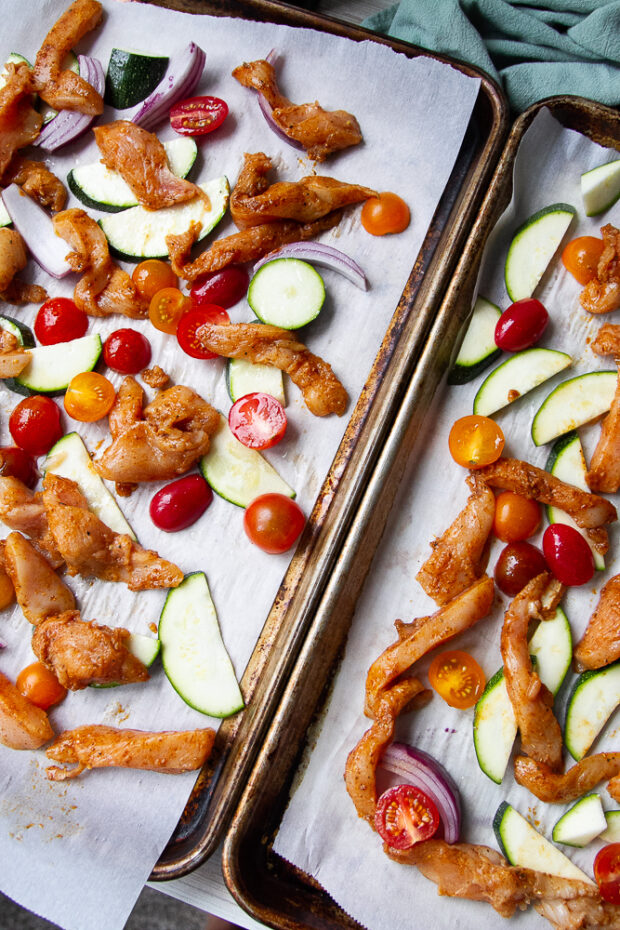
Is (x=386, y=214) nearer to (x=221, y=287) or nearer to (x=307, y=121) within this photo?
(x=307, y=121)

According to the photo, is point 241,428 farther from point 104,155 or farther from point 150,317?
point 104,155

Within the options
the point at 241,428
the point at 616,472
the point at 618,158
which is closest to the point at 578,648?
the point at 616,472

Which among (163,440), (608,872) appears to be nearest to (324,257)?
(163,440)

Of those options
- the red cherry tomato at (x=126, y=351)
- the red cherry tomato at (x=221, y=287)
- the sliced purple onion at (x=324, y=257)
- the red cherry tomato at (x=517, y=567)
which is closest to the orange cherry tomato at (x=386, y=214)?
the sliced purple onion at (x=324, y=257)

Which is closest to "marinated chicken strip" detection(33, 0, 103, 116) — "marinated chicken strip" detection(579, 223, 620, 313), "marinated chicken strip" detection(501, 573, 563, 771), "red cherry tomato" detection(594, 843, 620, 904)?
"marinated chicken strip" detection(579, 223, 620, 313)

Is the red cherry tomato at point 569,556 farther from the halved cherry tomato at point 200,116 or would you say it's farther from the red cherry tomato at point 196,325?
the halved cherry tomato at point 200,116

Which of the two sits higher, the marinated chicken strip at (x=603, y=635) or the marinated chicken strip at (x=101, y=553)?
the marinated chicken strip at (x=603, y=635)
